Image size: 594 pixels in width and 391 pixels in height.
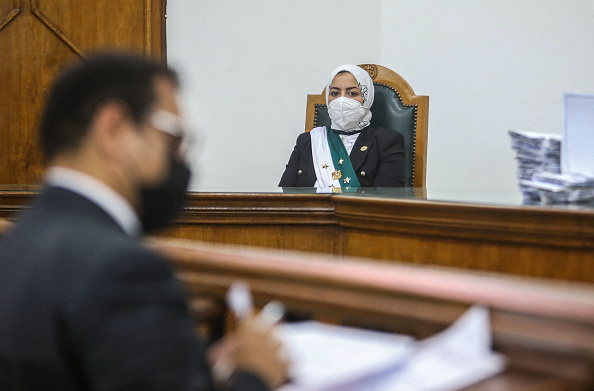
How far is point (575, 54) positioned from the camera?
388cm

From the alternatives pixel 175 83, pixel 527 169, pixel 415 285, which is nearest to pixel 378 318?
pixel 415 285

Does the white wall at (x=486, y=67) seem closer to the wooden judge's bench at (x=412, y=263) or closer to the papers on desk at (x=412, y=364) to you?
the wooden judge's bench at (x=412, y=263)

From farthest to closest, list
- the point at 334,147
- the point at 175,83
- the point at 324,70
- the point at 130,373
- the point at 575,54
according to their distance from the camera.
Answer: the point at 324,70 → the point at 575,54 → the point at 334,147 → the point at 175,83 → the point at 130,373

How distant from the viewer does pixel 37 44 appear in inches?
156

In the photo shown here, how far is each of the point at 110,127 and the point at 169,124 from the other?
0.23ft

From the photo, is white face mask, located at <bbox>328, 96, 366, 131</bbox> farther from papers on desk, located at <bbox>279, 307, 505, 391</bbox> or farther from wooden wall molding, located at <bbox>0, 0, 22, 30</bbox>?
papers on desk, located at <bbox>279, 307, 505, 391</bbox>

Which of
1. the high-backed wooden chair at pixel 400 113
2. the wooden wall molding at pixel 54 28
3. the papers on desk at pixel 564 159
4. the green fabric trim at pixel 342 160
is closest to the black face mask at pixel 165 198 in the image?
the papers on desk at pixel 564 159

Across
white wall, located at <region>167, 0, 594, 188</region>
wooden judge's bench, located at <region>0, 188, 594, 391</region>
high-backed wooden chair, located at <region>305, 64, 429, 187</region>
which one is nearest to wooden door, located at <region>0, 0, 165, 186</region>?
white wall, located at <region>167, 0, 594, 188</region>

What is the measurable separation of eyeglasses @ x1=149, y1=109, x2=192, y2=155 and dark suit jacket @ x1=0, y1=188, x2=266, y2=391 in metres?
0.14

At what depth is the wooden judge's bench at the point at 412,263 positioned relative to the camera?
680 millimetres

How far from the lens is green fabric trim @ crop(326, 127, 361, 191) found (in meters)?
3.21

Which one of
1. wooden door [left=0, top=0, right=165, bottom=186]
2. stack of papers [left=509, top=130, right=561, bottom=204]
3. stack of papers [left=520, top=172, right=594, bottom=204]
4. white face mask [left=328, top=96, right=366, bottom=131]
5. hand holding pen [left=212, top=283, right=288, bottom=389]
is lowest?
hand holding pen [left=212, top=283, right=288, bottom=389]

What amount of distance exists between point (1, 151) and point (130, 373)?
3.56 meters

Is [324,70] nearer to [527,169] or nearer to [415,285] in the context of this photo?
[527,169]
